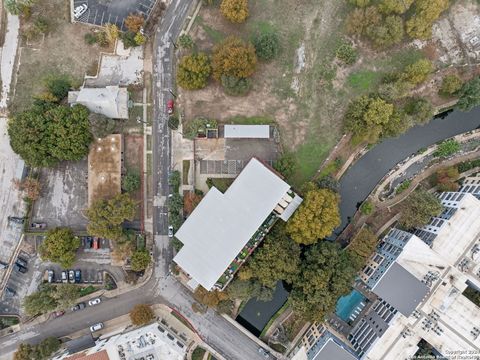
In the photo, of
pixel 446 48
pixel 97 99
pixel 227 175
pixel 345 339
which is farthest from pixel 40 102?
pixel 446 48

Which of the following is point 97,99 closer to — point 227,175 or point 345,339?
point 227,175

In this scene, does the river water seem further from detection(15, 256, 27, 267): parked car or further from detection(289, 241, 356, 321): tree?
detection(15, 256, 27, 267): parked car

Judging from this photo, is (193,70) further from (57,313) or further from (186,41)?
(57,313)

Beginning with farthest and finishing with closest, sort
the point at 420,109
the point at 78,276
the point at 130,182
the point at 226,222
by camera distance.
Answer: the point at 78,276
the point at 130,182
the point at 420,109
the point at 226,222

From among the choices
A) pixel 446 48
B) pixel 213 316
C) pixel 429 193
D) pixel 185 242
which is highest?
pixel 446 48

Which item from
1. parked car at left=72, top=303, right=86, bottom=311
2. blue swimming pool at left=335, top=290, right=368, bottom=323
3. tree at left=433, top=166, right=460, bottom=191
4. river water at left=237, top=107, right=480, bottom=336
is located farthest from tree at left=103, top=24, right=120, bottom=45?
tree at left=433, top=166, right=460, bottom=191

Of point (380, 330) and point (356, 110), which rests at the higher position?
point (356, 110)

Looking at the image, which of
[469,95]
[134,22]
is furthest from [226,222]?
[469,95]
